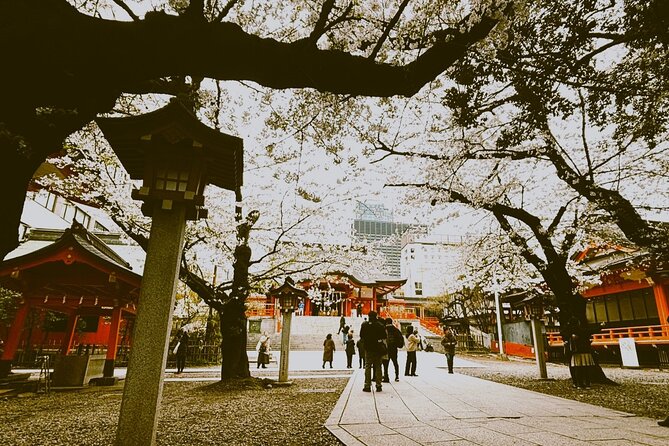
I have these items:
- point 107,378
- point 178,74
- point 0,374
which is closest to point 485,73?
point 178,74

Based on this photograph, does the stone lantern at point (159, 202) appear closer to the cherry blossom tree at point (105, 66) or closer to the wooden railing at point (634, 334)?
the cherry blossom tree at point (105, 66)

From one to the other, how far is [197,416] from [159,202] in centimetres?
434

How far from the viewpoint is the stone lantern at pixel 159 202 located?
381cm

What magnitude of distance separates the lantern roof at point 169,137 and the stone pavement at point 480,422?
13.0 ft

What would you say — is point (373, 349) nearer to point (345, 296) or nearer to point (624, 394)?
point (624, 394)

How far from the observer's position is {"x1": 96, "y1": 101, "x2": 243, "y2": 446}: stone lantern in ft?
12.5

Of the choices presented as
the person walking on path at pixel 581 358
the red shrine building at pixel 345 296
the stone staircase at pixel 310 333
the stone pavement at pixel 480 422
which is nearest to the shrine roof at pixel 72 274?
the stone pavement at pixel 480 422

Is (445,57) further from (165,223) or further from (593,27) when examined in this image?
(165,223)

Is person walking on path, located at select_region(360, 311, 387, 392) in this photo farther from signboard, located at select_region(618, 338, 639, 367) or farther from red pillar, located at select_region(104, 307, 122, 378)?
signboard, located at select_region(618, 338, 639, 367)

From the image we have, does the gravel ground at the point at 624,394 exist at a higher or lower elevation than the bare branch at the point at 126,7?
Answer: lower

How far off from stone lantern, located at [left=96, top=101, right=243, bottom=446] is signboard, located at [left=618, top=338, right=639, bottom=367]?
20271 millimetres

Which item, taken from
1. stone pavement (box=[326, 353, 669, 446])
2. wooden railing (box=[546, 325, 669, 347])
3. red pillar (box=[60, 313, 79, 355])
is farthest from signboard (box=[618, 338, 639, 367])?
red pillar (box=[60, 313, 79, 355])

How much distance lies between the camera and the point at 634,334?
63.3 ft

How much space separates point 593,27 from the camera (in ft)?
16.9
